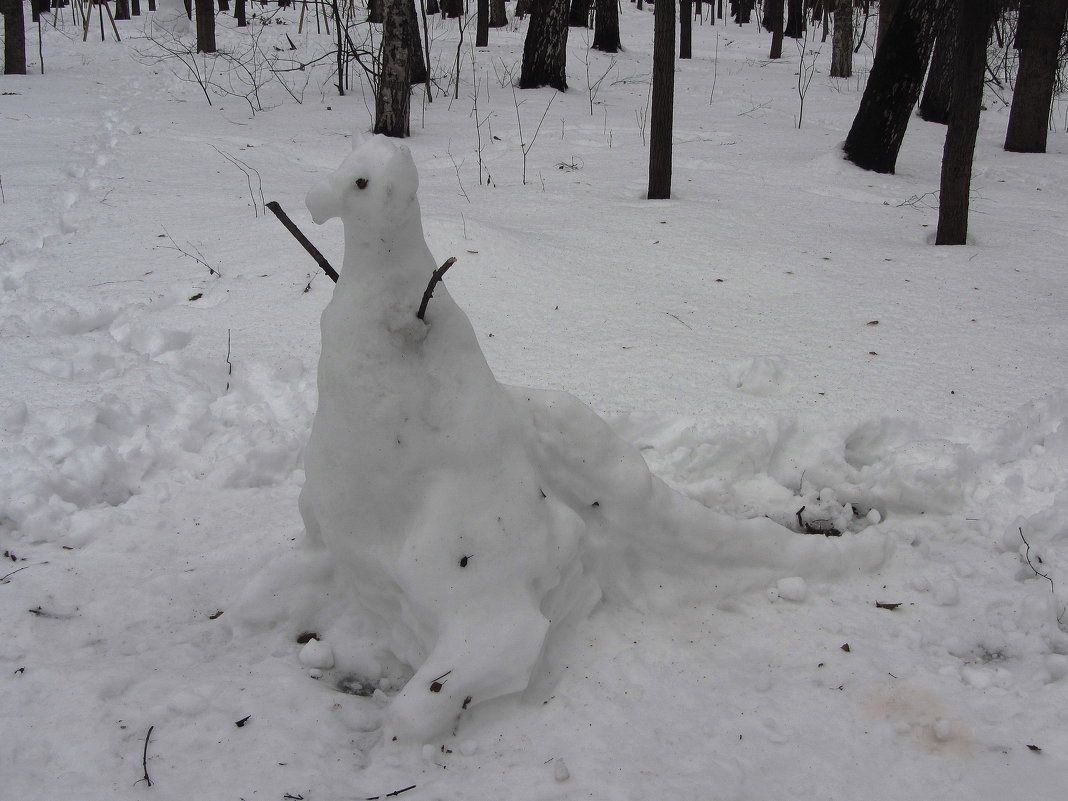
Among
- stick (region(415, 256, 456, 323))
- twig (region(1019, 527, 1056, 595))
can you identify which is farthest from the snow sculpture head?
twig (region(1019, 527, 1056, 595))

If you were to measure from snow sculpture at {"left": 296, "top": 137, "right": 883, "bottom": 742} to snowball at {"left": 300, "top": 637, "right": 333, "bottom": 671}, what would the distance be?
0.14 metres

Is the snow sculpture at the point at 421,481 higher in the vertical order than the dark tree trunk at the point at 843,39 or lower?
lower

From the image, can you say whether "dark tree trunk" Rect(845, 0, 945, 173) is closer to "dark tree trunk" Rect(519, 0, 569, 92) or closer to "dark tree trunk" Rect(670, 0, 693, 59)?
"dark tree trunk" Rect(519, 0, 569, 92)

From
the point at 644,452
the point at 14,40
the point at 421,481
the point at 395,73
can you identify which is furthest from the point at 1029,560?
the point at 14,40

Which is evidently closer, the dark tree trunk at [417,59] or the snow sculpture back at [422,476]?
the snow sculpture back at [422,476]

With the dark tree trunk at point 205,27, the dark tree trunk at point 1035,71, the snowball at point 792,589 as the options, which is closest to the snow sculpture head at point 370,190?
the snowball at point 792,589

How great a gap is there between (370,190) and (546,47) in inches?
365

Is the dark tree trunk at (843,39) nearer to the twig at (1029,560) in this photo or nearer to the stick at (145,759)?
the twig at (1029,560)

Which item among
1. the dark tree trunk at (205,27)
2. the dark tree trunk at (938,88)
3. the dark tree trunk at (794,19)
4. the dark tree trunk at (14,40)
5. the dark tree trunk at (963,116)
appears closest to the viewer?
the dark tree trunk at (963,116)

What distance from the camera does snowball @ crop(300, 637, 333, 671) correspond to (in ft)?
6.53

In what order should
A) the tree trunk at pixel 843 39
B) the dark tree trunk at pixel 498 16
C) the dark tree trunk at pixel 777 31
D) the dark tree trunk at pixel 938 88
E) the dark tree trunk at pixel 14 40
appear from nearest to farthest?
the dark tree trunk at pixel 938 88 → the dark tree trunk at pixel 14 40 → the tree trunk at pixel 843 39 → the dark tree trunk at pixel 777 31 → the dark tree trunk at pixel 498 16

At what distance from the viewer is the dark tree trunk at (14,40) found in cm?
1099

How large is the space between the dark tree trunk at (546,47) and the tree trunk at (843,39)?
495 cm

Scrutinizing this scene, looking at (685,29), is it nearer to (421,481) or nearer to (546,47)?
(546,47)
